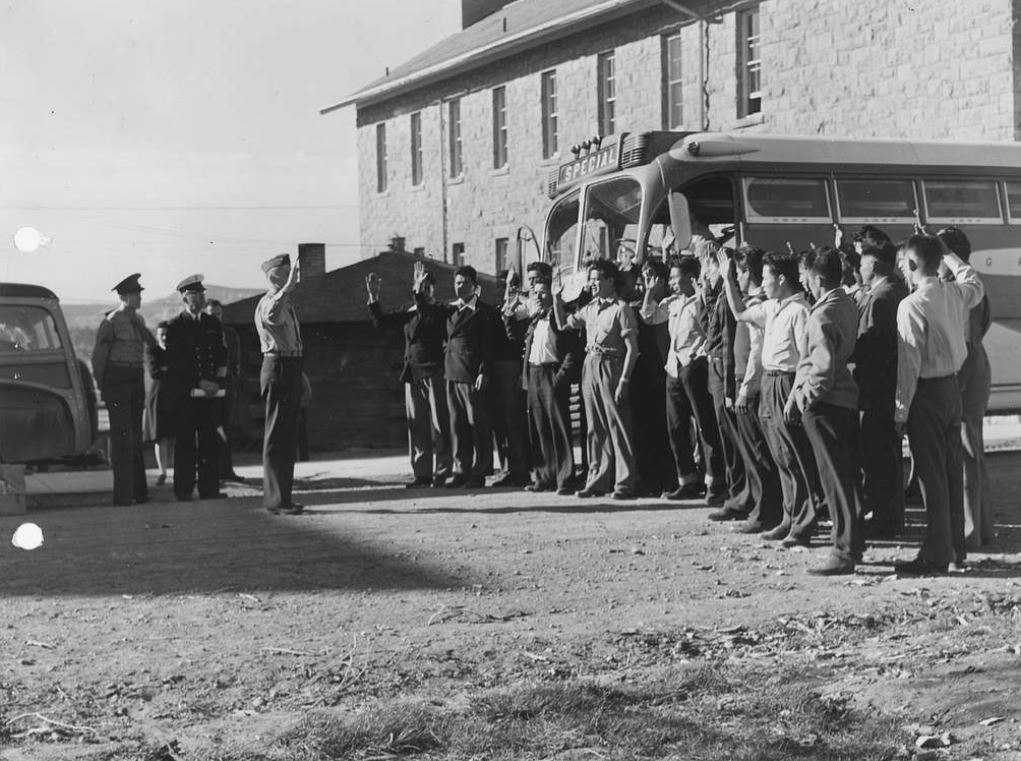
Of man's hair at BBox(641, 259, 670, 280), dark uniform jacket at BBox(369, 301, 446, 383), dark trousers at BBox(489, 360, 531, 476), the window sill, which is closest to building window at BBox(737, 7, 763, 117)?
the window sill

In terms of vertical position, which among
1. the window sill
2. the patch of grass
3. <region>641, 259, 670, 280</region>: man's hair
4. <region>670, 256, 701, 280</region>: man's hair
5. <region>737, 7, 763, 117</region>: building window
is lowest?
the patch of grass

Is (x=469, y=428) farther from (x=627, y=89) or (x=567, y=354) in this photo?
(x=627, y=89)

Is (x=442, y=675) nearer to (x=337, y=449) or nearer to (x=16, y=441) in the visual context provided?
(x=16, y=441)

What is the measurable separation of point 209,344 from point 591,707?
9.50m

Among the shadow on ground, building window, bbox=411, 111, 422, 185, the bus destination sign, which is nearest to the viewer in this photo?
the shadow on ground

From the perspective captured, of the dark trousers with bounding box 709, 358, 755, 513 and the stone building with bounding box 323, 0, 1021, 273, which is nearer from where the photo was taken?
the dark trousers with bounding box 709, 358, 755, 513

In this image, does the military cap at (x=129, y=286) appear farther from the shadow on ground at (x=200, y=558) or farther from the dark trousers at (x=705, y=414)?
the dark trousers at (x=705, y=414)

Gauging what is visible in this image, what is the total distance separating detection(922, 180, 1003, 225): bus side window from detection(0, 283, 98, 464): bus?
30.4 ft

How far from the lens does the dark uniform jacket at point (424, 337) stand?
50.0 feet

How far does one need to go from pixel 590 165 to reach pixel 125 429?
6.15 metres

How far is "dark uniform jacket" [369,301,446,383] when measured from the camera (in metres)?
15.2

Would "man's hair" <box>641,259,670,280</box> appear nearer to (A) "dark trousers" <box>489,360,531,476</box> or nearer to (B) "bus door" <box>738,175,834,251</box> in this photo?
(A) "dark trousers" <box>489,360,531,476</box>

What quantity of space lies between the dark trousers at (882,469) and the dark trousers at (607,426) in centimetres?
292

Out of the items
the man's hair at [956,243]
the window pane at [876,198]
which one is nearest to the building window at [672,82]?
the window pane at [876,198]
